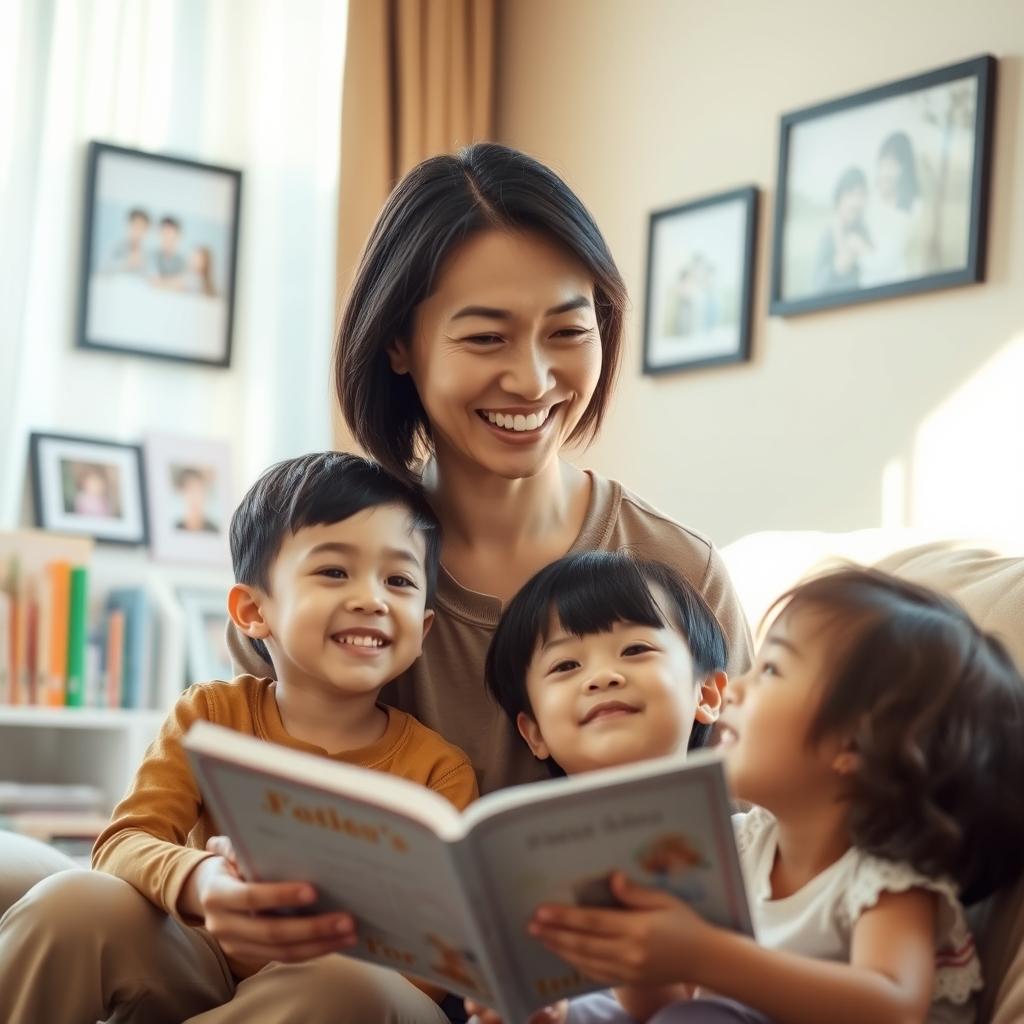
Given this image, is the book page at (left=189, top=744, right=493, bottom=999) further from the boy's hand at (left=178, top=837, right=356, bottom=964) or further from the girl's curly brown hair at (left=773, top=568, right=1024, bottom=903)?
the girl's curly brown hair at (left=773, top=568, right=1024, bottom=903)

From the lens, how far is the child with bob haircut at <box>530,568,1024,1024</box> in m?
1.19

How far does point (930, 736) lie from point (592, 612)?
1.52 feet

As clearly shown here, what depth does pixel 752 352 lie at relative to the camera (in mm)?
3654

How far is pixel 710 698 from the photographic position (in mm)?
1798

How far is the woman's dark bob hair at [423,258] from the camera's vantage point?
1861 millimetres

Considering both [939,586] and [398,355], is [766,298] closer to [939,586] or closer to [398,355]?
[398,355]

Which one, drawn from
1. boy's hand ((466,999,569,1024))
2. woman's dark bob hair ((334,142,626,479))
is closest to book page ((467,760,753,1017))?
boy's hand ((466,999,569,1024))

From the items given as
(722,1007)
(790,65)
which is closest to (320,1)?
(790,65)

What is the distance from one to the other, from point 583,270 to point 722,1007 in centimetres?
92

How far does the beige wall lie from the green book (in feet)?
4.38

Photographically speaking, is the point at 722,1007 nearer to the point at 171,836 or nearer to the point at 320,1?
the point at 171,836

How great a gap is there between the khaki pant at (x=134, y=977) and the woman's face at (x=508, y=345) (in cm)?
65

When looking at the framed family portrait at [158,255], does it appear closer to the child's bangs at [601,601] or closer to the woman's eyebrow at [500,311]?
the woman's eyebrow at [500,311]

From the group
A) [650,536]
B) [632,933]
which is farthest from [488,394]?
[632,933]
